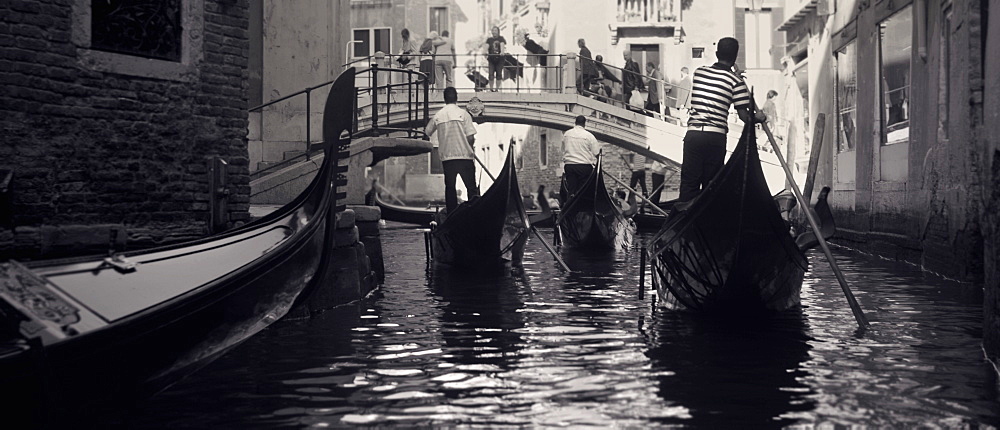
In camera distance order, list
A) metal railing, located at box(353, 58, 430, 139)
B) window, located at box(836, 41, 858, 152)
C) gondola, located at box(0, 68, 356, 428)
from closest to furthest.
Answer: gondola, located at box(0, 68, 356, 428)
metal railing, located at box(353, 58, 430, 139)
window, located at box(836, 41, 858, 152)

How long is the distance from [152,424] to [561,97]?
14614mm

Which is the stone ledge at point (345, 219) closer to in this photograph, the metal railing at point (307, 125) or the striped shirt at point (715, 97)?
the striped shirt at point (715, 97)

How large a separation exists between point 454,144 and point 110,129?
11.7 ft

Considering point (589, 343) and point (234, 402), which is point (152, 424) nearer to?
point (234, 402)

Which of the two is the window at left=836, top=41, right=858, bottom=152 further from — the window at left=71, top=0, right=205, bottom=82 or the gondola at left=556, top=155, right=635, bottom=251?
the window at left=71, top=0, right=205, bottom=82

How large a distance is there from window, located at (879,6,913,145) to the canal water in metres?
3.61

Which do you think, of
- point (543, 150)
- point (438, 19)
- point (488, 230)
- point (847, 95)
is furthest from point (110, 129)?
point (438, 19)

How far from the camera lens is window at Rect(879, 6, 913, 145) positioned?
8.95 meters

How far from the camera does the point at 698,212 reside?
14.7 ft

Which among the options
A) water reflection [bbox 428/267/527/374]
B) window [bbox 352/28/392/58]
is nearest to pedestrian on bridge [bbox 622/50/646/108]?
window [bbox 352/28/392/58]

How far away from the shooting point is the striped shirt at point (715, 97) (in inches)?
207

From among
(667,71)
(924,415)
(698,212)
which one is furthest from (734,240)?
(667,71)

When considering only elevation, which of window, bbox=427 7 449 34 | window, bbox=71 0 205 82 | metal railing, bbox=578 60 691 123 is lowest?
window, bbox=71 0 205 82

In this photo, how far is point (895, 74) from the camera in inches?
369
